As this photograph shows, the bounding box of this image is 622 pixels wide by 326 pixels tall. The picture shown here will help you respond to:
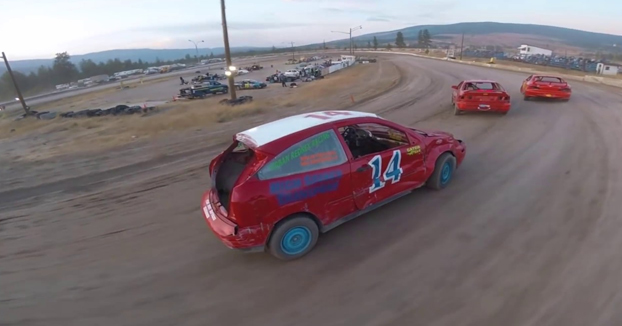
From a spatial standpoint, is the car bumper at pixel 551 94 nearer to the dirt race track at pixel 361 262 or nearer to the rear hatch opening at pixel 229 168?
the dirt race track at pixel 361 262

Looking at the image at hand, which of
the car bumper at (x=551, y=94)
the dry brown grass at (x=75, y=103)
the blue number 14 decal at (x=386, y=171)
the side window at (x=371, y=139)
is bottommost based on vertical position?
the dry brown grass at (x=75, y=103)

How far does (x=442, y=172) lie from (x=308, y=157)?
2.79m

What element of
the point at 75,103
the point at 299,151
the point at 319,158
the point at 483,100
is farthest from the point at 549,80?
the point at 75,103

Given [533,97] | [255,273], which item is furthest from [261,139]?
[533,97]

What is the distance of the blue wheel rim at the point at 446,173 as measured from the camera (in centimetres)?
589

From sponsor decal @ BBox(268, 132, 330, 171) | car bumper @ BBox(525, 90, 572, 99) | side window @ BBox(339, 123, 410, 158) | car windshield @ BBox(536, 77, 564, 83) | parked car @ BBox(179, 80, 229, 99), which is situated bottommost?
parked car @ BBox(179, 80, 229, 99)

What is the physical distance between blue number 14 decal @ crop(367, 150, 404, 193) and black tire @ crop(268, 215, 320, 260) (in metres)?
1.09

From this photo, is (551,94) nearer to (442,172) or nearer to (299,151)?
(442,172)

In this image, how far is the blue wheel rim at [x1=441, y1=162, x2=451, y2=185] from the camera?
5.89 m

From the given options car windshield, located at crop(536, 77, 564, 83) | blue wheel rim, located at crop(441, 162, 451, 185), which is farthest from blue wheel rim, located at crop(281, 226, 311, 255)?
car windshield, located at crop(536, 77, 564, 83)

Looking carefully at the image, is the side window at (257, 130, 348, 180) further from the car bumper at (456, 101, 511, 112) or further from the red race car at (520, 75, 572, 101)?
the red race car at (520, 75, 572, 101)

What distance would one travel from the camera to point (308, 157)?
432 centimetres

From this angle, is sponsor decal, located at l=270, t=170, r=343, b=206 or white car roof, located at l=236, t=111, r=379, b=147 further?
white car roof, located at l=236, t=111, r=379, b=147

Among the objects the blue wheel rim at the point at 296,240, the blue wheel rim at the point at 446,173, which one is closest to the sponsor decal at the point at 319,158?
the blue wheel rim at the point at 296,240
